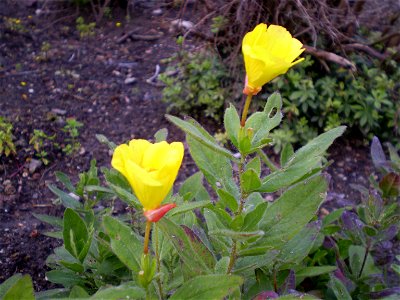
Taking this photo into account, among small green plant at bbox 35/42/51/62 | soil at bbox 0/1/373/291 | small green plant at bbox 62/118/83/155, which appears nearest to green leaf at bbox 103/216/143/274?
soil at bbox 0/1/373/291

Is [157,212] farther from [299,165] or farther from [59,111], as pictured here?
[59,111]

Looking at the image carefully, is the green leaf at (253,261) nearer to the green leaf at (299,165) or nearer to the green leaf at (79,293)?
the green leaf at (299,165)

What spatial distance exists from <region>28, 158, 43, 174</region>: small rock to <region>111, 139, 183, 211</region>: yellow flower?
2.06 m

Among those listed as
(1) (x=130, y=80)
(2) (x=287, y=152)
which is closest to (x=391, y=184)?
(2) (x=287, y=152)

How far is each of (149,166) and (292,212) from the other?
17.6 inches

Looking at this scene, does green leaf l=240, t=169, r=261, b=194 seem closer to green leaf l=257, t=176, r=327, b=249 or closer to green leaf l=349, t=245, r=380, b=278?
green leaf l=257, t=176, r=327, b=249

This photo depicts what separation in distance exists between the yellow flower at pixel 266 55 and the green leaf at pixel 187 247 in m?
0.33

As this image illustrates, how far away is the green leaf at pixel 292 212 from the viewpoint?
46.3 inches

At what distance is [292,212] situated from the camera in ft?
3.92

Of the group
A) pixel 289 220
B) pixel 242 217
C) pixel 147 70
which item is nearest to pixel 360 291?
pixel 289 220

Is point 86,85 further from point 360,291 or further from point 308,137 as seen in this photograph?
point 360,291

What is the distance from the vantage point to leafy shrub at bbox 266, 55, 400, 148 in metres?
3.14

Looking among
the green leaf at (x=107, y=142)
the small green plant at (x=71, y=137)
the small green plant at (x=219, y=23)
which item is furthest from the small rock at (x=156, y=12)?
the green leaf at (x=107, y=142)

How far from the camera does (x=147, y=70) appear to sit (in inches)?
157
